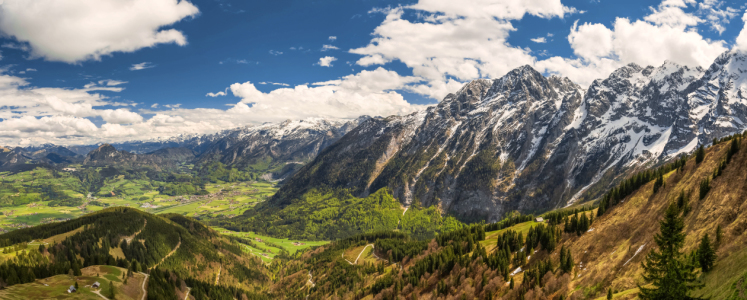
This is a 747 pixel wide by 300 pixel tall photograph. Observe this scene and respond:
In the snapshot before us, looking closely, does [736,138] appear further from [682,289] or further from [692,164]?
[682,289]

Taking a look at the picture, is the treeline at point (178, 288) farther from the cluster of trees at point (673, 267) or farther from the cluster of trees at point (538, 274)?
the cluster of trees at point (673, 267)

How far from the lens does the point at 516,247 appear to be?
401 ft

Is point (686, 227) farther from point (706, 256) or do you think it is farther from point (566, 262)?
point (566, 262)

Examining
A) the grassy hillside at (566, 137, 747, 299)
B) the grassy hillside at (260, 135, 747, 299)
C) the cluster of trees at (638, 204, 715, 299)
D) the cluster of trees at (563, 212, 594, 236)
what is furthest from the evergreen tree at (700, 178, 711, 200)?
the cluster of trees at (563, 212, 594, 236)

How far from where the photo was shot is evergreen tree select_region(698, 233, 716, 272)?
154 feet

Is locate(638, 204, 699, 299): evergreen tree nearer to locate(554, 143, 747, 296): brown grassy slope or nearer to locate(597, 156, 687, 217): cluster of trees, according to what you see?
locate(554, 143, 747, 296): brown grassy slope

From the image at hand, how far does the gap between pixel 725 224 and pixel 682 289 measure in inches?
891

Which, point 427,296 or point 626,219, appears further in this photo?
point 427,296

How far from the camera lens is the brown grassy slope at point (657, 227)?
161ft

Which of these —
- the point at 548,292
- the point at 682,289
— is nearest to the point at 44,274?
the point at 548,292

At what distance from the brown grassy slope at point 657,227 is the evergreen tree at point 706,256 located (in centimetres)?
94

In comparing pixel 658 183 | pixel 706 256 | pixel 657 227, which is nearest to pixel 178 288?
pixel 657 227

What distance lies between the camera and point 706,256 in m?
47.8

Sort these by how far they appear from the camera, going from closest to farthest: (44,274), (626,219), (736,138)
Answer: (736,138)
(626,219)
(44,274)
